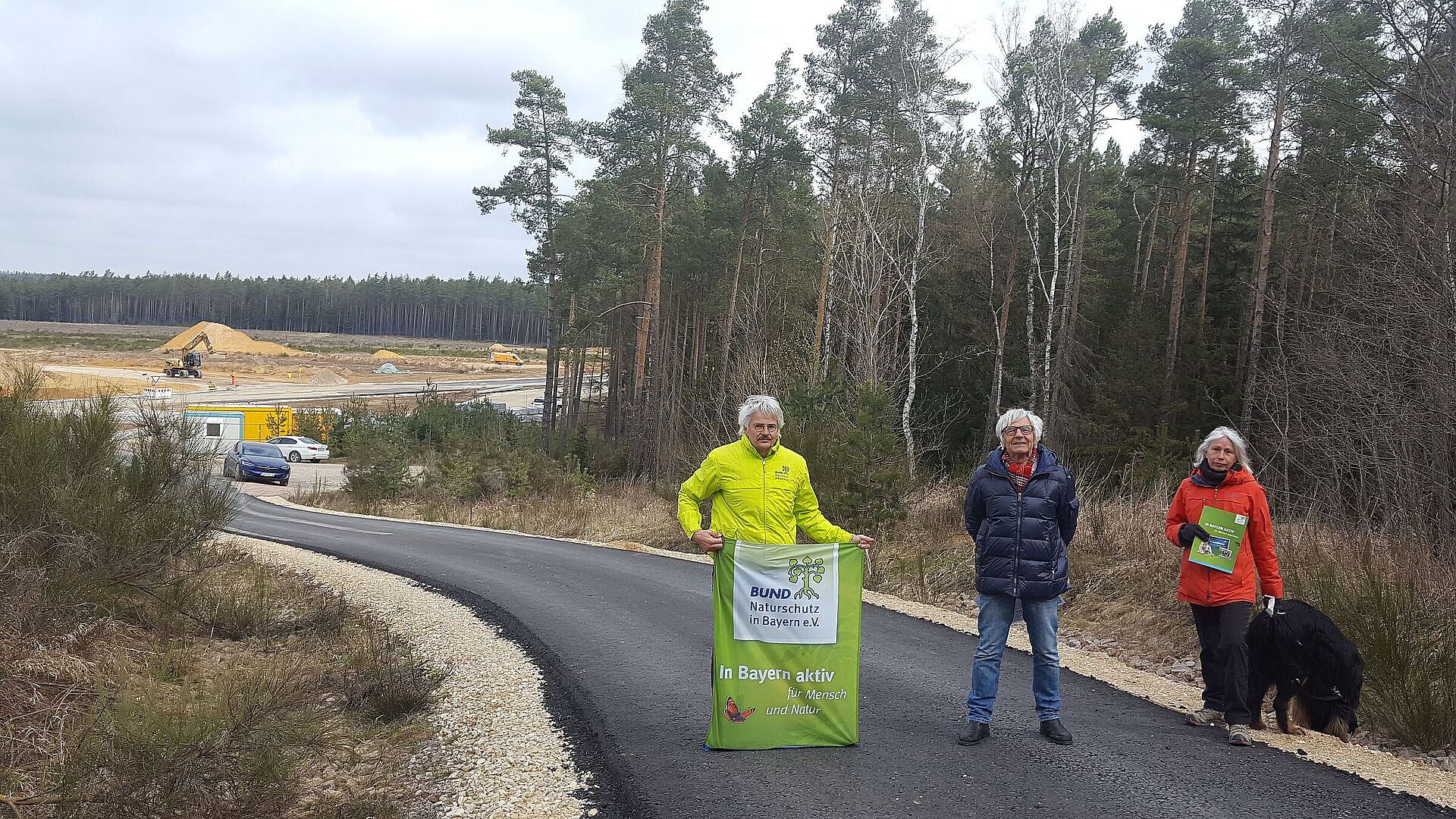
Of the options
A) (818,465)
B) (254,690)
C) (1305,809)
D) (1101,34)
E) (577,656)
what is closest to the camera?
(1305,809)

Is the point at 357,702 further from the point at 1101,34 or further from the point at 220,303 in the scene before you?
the point at 220,303

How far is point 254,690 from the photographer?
6043 millimetres

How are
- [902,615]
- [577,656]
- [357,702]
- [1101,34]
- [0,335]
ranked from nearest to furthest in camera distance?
[357,702] → [577,656] → [902,615] → [1101,34] → [0,335]

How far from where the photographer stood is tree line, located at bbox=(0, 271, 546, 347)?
187000 mm

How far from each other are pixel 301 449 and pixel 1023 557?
154ft

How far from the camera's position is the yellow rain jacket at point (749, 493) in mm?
5703

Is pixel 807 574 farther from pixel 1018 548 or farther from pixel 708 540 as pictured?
pixel 1018 548

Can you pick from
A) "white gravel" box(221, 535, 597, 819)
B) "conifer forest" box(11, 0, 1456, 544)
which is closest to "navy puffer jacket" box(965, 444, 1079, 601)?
"white gravel" box(221, 535, 597, 819)

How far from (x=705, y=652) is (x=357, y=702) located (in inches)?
107

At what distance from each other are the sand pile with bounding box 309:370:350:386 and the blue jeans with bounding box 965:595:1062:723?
8622 cm

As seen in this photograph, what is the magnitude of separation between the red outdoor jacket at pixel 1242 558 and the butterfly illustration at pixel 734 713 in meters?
2.88

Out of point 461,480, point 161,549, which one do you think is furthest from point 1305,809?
point 461,480

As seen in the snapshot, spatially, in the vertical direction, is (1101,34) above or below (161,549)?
above

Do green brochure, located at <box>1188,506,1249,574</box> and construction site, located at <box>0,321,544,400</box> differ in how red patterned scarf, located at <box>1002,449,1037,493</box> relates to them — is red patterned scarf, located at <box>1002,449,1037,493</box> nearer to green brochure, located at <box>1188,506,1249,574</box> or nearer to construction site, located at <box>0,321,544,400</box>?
green brochure, located at <box>1188,506,1249,574</box>
